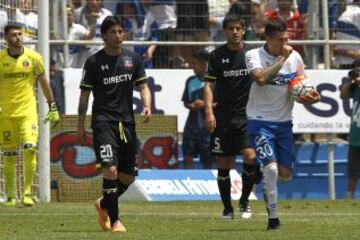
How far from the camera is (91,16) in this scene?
2248 cm

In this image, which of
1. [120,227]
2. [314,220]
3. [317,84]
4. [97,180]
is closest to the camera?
[120,227]

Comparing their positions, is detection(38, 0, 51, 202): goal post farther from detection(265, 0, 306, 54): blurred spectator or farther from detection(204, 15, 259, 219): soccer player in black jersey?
detection(265, 0, 306, 54): blurred spectator

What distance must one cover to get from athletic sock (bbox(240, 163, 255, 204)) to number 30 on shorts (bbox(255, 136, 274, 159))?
263cm

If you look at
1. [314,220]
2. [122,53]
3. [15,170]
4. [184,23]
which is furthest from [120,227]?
[184,23]

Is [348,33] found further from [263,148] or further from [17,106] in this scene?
[263,148]

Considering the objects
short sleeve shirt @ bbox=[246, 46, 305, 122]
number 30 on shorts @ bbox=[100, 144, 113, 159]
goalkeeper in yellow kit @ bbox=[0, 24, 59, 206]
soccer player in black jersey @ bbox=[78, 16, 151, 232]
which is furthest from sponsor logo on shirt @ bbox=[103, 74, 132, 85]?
goalkeeper in yellow kit @ bbox=[0, 24, 59, 206]

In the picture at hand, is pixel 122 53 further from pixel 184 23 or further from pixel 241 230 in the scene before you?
pixel 184 23

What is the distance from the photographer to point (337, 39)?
75.7 ft

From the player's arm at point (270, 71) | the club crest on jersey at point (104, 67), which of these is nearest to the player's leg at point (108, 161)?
the club crest on jersey at point (104, 67)

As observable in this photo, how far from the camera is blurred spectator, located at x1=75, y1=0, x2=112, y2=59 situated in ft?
73.6

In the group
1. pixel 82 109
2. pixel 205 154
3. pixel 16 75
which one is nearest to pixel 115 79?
pixel 82 109

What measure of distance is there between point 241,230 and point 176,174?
706cm

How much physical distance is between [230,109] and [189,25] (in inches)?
264

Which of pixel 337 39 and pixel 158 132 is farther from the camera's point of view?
pixel 337 39
